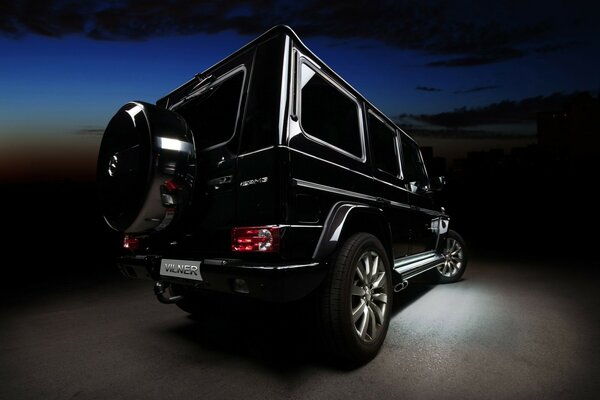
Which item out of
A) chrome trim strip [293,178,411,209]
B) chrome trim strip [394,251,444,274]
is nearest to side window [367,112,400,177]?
chrome trim strip [293,178,411,209]

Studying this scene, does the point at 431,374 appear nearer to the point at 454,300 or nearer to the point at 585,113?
the point at 454,300

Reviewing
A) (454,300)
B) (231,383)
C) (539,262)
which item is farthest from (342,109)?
(539,262)

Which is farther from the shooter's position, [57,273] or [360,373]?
[57,273]

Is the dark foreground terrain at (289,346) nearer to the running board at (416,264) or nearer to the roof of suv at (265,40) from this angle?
the running board at (416,264)

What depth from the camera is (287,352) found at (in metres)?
2.71

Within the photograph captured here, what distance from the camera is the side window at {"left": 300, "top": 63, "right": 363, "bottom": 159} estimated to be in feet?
8.01

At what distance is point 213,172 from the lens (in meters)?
2.39

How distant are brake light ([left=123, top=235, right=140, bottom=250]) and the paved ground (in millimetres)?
798

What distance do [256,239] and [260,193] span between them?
27 cm

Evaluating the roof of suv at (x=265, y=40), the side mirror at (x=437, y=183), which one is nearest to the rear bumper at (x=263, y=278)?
the roof of suv at (x=265, y=40)

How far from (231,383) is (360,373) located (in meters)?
0.83

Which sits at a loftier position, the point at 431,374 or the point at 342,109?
the point at 342,109

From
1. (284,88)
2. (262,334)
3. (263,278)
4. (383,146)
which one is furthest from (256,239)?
(383,146)

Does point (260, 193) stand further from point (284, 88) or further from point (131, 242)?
point (131, 242)
